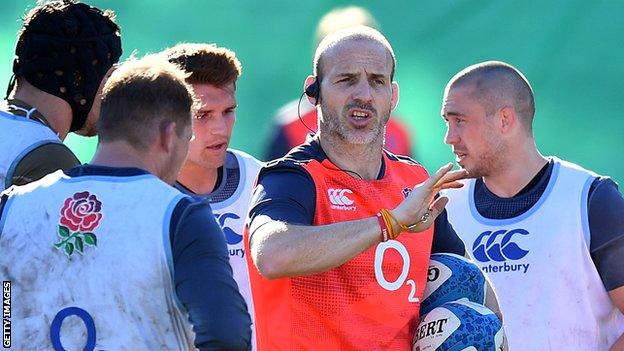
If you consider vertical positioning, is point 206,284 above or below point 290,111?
below

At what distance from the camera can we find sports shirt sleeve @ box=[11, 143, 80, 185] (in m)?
4.42

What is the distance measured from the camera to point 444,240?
512 cm

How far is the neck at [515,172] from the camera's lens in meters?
6.12

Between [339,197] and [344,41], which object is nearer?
[339,197]

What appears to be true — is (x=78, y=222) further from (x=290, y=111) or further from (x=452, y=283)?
(x=290, y=111)

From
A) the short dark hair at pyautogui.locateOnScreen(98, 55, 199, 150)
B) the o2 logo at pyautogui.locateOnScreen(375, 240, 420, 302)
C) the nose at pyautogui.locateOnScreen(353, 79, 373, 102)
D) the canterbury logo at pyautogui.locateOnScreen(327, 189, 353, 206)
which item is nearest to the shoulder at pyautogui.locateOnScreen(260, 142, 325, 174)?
the canterbury logo at pyautogui.locateOnScreen(327, 189, 353, 206)

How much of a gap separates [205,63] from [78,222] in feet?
7.92

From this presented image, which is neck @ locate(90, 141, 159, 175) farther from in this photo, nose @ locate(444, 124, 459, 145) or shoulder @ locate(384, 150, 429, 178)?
nose @ locate(444, 124, 459, 145)

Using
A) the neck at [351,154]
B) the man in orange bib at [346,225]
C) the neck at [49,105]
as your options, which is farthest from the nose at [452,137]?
the neck at [49,105]

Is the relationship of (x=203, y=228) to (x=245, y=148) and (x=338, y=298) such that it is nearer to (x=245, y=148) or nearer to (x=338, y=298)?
(x=338, y=298)

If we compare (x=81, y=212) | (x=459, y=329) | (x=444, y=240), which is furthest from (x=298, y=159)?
(x=81, y=212)

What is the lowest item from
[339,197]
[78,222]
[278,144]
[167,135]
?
[78,222]

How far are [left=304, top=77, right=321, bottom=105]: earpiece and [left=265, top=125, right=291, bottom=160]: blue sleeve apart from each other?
→ 7.53 feet

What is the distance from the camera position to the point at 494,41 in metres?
7.75
